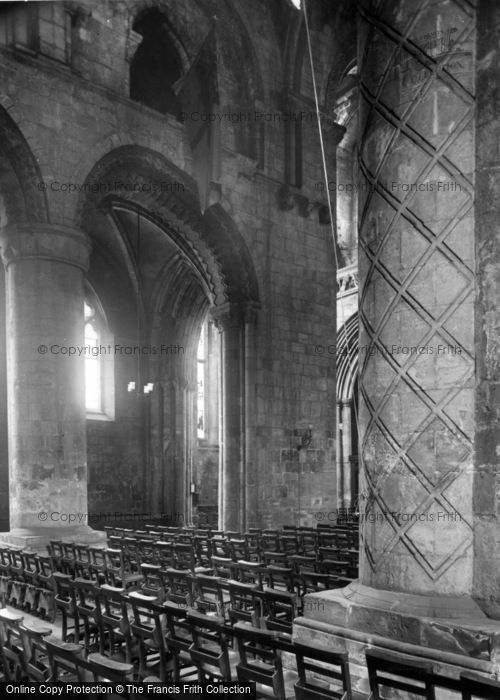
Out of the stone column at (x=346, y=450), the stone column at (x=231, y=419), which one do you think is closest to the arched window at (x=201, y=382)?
the stone column at (x=346, y=450)

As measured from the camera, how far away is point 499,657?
4.14 metres

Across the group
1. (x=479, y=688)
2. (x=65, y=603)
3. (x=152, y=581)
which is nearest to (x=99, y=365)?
(x=152, y=581)

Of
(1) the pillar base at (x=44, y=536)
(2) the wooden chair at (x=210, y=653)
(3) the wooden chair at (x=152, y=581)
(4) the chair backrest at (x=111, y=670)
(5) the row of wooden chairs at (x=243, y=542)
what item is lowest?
(1) the pillar base at (x=44, y=536)

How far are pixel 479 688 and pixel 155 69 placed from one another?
15.9 m

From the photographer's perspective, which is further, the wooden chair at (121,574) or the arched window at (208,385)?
the arched window at (208,385)

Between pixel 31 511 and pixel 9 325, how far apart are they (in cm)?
330

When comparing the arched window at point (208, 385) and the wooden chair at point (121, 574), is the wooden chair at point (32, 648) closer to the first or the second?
the wooden chair at point (121, 574)

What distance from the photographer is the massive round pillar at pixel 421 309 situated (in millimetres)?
4648

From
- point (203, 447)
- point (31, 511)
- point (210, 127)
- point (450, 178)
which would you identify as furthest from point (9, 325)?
point (203, 447)

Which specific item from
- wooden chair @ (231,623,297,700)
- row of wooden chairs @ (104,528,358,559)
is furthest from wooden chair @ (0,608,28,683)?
row of wooden chairs @ (104,528,358,559)

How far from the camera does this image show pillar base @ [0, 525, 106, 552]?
462 inches

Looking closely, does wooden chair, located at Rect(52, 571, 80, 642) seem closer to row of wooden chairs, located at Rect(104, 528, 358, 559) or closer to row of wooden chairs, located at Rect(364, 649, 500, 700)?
row of wooden chairs, located at Rect(104, 528, 358, 559)

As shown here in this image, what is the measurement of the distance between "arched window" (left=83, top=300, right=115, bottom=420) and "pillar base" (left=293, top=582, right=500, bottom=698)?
18619 millimetres

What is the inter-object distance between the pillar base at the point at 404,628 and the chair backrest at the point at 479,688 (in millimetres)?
955
